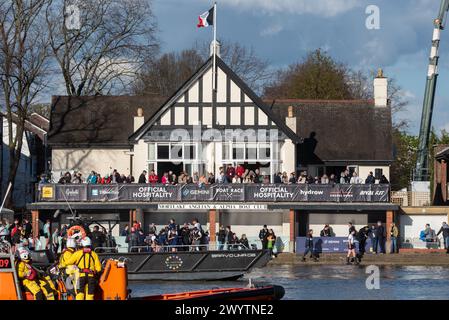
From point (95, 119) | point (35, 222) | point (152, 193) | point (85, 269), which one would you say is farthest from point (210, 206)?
point (85, 269)

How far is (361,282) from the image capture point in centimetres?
3847

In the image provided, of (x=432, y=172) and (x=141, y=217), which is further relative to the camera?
(x=432, y=172)

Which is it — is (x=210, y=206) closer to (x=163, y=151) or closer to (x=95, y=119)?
(x=163, y=151)

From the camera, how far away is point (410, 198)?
57594mm

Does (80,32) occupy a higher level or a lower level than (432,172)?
higher

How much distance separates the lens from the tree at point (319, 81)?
83.8 metres

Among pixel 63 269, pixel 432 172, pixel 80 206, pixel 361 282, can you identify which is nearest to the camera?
pixel 63 269

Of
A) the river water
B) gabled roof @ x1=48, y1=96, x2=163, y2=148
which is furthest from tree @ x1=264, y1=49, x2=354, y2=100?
the river water

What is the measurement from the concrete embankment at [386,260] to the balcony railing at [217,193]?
3715 millimetres

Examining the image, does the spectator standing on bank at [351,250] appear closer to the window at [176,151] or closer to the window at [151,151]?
the window at [176,151]

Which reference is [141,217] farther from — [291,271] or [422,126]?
[422,126]

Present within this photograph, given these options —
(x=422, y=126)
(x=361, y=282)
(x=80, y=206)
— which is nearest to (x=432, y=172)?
(x=422, y=126)

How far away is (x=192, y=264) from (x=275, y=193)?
594 inches

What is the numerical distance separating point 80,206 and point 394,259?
1475cm
